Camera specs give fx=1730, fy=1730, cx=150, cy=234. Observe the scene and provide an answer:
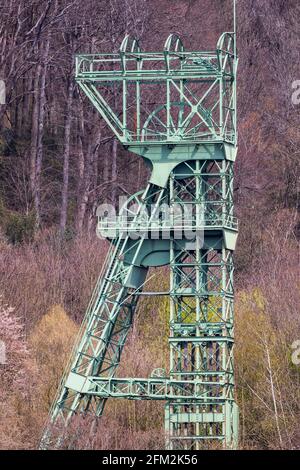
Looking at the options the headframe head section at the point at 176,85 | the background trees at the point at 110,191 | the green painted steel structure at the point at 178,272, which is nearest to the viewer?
the green painted steel structure at the point at 178,272

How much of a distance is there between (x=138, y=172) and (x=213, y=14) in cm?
1265

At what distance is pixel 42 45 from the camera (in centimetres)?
8019

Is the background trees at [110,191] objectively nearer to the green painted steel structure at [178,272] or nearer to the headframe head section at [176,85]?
the green painted steel structure at [178,272]

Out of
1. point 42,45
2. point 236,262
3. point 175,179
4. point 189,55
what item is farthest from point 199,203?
point 42,45

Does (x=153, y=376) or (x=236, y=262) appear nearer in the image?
(x=153, y=376)

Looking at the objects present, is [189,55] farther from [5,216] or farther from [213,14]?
[213,14]

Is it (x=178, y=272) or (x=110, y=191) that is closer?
(x=178, y=272)

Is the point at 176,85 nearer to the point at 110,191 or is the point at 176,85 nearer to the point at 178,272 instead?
the point at 178,272

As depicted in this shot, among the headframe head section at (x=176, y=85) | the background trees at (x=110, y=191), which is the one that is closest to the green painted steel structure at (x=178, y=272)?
the headframe head section at (x=176, y=85)

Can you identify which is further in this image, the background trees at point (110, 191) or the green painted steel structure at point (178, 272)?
the background trees at point (110, 191)

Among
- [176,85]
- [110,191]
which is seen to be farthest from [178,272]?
[110,191]

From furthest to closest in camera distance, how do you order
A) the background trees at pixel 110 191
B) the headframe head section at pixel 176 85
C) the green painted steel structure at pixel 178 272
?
the background trees at pixel 110 191 < the headframe head section at pixel 176 85 < the green painted steel structure at pixel 178 272

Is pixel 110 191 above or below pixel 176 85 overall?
above
